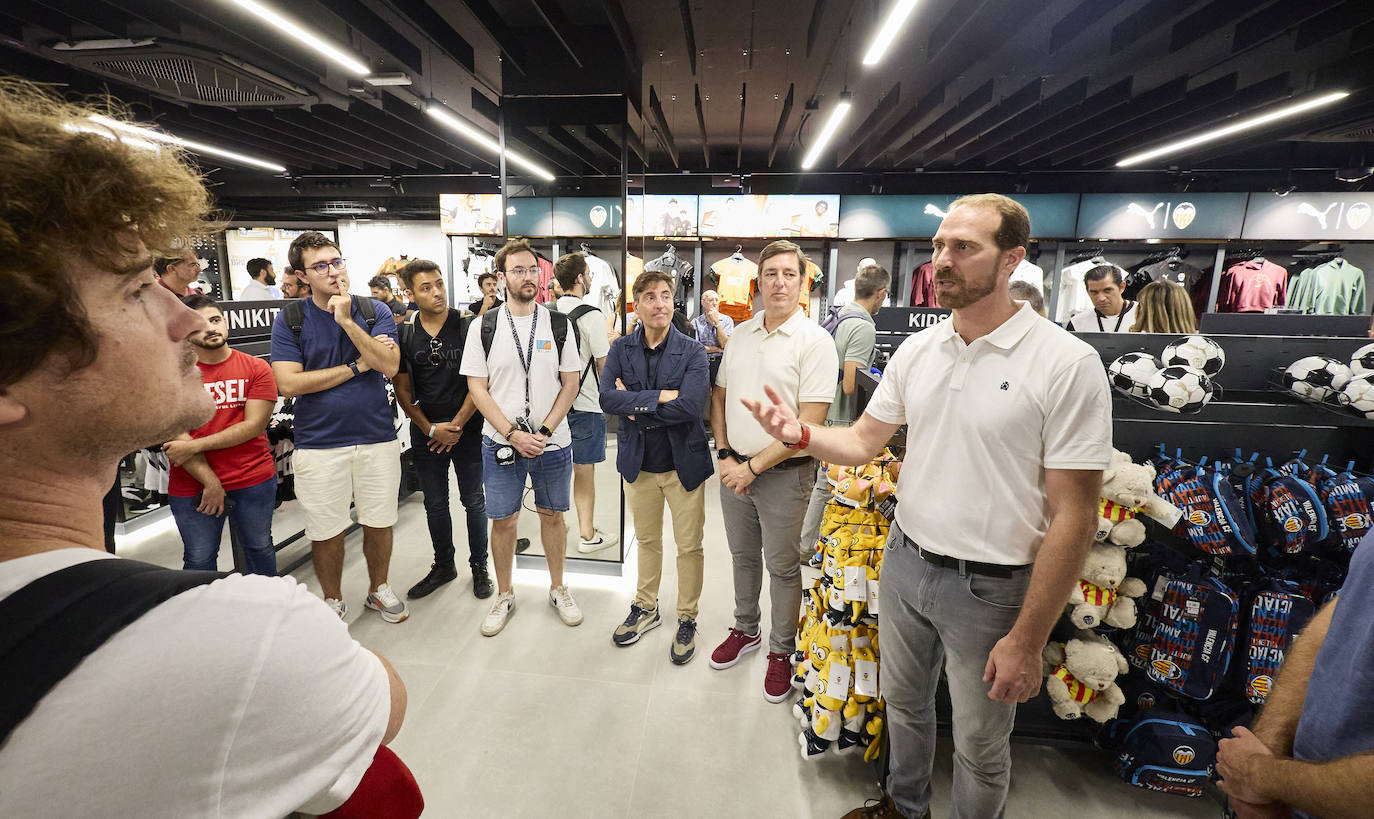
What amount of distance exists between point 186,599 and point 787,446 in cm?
194

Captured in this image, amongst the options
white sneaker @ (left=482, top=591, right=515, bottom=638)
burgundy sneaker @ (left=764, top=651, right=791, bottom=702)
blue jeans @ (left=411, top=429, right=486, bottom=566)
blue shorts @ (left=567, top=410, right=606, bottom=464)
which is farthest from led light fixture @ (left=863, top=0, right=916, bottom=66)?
white sneaker @ (left=482, top=591, right=515, bottom=638)

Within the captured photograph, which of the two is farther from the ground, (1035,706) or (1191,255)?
(1191,255)

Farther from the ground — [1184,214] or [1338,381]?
[1184,214]

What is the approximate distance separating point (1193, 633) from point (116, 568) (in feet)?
9.44

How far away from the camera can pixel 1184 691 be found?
196 cm

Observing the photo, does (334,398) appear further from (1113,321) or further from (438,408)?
(1113,321)

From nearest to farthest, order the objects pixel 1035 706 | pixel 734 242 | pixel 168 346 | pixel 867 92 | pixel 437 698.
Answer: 1. pixel 168 346
2. pixel 1035 706
3. pixel 437 698
4. pixel 867 92
5. pixel 734 242

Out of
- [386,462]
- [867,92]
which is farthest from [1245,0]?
[386,462]

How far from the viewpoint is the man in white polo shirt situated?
1.35 m

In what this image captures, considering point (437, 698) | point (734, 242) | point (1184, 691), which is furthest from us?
point (734, 242)

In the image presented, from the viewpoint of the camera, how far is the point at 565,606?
10.2ft

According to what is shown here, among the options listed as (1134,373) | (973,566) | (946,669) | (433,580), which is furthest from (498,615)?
(1134,373)

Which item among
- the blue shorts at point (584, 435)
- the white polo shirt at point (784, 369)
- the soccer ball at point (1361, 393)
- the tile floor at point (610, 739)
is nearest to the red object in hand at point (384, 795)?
the tile floor at point (610, 739)

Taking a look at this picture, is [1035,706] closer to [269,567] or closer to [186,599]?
[186,599]
